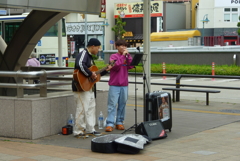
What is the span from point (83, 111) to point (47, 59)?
20106 mm

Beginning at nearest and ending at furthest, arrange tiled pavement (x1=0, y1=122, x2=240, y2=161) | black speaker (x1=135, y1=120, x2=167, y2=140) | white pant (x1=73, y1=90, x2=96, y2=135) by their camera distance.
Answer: tiled pavement (x1=0, y1=122, x2=240, y2=161), black speaker (x1=135, y1=120, x2=167, y2=140), white pant (x1=73, y1=90, x2=96, y2=135)

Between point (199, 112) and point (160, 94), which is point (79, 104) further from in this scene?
point (199, 112)

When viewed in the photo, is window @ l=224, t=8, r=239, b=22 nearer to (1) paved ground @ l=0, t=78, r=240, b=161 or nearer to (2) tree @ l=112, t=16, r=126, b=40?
(2) tree @ l=112, t=16, r=126, b=40

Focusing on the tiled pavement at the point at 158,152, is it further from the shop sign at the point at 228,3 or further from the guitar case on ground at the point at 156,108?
the shop sign at the point at 228,3

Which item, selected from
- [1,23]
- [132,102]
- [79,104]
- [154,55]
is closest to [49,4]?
[79,104]

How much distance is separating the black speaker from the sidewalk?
0.43ft

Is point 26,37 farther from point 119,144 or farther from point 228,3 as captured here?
point 228,3

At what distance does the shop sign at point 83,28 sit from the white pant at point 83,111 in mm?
61178

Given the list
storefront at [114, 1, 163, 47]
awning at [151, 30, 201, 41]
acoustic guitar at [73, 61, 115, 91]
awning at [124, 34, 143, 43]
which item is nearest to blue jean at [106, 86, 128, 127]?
acoustic guitar at [73, 61, 115, 91]

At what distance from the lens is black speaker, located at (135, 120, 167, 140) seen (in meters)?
8.12

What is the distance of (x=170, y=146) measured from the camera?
770 centimetres

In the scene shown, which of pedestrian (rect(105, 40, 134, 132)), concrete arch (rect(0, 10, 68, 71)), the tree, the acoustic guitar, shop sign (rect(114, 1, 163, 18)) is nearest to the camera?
the acoustic guitar

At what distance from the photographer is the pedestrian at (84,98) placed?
27.1 ft

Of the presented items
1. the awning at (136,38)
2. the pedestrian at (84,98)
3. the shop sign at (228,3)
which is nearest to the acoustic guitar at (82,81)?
the pedestrian at (84,98)
